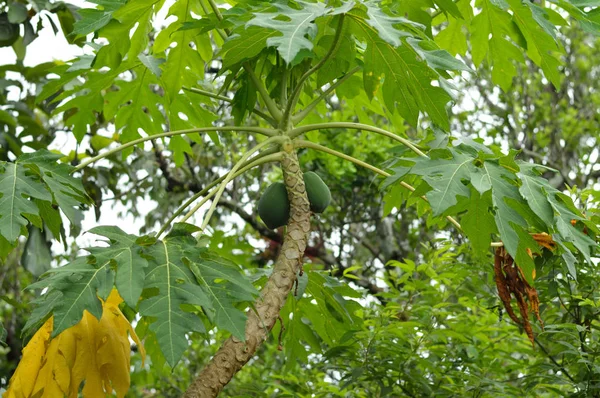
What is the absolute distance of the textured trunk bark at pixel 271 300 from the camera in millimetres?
1850

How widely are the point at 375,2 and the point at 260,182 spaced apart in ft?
Result: 13.5

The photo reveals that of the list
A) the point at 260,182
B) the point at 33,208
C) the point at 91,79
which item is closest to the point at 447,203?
the point at 33,208

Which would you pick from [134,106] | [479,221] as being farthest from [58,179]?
[479,221]

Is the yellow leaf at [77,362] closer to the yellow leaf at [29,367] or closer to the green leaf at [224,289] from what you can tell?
the yellow leaf at [29,367]

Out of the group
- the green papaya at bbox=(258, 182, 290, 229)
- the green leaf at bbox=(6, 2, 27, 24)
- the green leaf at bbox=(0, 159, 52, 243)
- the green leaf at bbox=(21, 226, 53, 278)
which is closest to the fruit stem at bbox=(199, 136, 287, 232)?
the green papaya at bbox=(258, 182, 290, 229)

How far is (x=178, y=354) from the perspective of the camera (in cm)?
149

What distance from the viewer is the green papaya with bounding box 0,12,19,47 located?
391cm

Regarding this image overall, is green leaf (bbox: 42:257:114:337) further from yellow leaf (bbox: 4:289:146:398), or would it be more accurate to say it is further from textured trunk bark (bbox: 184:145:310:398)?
textured trunk bark (bbox: 184:145:310:398)

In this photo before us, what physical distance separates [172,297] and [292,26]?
24.6 inches

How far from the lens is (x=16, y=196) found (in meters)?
1.89

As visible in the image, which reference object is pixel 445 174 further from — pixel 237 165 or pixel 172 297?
pixel 172 297

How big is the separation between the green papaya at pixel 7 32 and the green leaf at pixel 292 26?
2466 millimetres

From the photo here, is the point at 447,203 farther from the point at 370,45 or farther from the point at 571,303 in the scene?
the point at 571,303

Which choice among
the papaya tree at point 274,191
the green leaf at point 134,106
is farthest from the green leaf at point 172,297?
the green leaf at point 134,106
